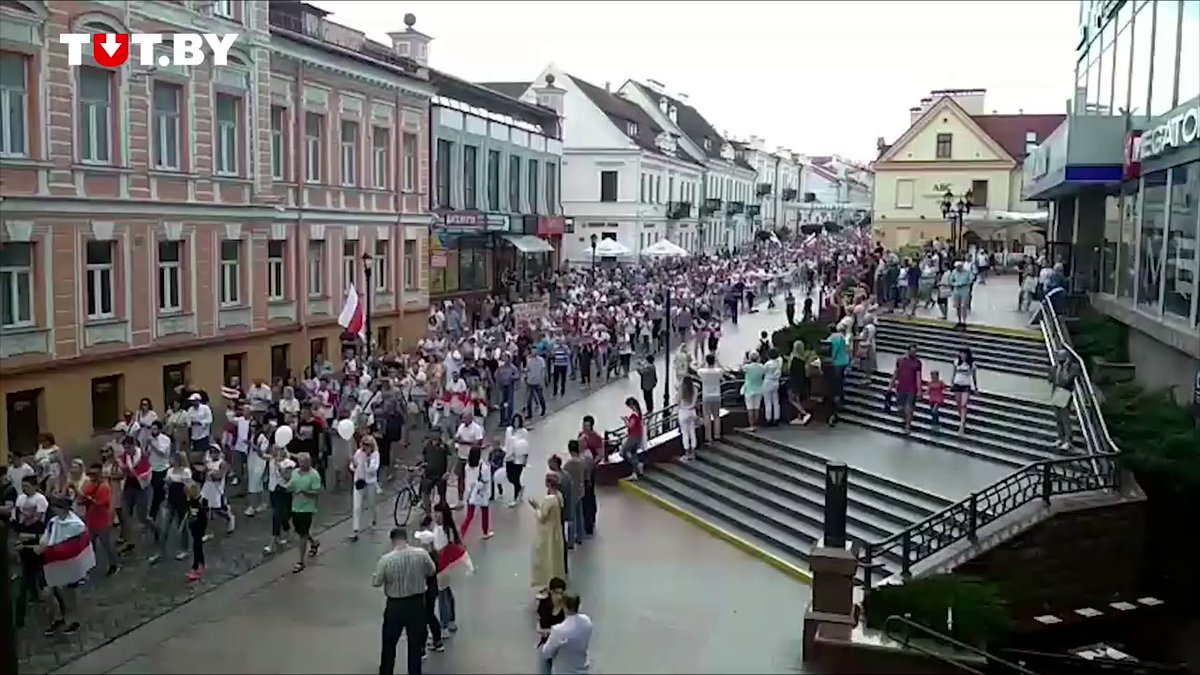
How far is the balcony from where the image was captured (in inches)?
2719

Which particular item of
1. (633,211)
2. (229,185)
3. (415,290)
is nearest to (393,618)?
(229,185)

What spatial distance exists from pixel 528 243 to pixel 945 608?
3637cm

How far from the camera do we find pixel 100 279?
2227cm

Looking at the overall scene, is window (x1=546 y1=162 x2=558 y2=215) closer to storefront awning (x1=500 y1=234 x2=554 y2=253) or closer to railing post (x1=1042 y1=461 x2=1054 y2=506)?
storefront awning (x1=500 y1=234 x2=554 y2=253)

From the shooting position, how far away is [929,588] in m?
12.1

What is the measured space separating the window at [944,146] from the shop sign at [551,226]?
2486cm

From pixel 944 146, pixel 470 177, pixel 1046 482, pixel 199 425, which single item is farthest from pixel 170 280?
pixel 944 146

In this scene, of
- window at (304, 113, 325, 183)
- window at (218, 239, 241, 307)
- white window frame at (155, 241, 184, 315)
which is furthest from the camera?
window at (304, 113, 325, 183)

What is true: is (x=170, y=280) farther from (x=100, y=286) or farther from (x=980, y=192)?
(x=980, y=192)

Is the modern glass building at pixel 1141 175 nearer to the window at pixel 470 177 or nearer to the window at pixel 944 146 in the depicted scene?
the window at pixel 470 177

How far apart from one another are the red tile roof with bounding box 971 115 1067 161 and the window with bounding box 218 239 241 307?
170 feet

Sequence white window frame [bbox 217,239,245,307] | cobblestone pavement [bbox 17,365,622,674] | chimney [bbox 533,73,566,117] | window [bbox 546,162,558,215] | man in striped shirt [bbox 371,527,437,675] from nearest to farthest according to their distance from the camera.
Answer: man in striped shirt [bbox 371,527,437,675], cobblestone pavement [bbox 17,365,622,674], white window frame [bbox 217,239,245,307], window [bbox 546,162,558,215], chimney [bbox 533,73,566,117]

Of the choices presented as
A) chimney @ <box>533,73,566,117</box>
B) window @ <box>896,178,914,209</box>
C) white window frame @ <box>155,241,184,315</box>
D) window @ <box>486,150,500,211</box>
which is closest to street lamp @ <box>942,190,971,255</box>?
window @ <box>896,178,914,209</box>

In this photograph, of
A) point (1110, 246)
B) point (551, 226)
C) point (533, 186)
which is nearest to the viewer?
point (1110, 246)
